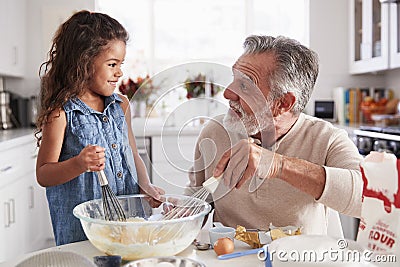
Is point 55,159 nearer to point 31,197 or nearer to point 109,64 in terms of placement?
point 109,64

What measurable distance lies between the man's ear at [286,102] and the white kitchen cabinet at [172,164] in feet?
1.19

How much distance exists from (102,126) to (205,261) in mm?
695

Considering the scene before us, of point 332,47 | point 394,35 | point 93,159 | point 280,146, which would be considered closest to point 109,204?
point 93,159

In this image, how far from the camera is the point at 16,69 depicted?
3.84m

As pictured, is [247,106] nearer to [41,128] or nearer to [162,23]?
[41,128]

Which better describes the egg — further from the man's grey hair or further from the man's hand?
the man's grey hair

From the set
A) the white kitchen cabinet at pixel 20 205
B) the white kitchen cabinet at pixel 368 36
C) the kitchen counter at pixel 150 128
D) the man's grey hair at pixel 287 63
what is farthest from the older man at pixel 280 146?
the white kitchen cabinet at pixel 368 36

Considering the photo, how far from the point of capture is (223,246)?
44.5 inches

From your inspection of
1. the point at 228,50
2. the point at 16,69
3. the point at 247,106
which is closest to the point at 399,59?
the point at 228,50

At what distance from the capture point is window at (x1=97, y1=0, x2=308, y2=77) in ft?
14.6

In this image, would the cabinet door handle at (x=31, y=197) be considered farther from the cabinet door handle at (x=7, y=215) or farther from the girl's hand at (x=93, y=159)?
the girl's hand at (x=93, y=159)

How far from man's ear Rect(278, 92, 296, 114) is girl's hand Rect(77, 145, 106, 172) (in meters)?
0.56

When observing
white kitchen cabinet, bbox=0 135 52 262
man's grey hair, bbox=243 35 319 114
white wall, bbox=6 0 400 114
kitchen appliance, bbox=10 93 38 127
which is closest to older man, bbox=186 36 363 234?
man's grey hair, bbox=243 35 319 114

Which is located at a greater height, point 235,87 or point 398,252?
point 235,87
